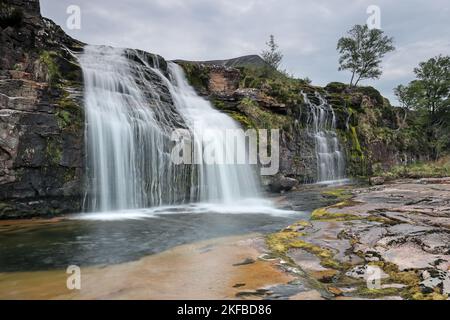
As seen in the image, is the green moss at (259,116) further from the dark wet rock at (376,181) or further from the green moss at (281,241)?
the green moss at (281,241)

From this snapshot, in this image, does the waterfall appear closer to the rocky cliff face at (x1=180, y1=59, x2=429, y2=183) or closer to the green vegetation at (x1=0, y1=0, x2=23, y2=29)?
the rocky cliff face at (x1=180, y1=59, x2=429, y2=183)

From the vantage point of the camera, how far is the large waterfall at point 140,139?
10367mm

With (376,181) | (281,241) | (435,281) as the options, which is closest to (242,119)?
(376,181)

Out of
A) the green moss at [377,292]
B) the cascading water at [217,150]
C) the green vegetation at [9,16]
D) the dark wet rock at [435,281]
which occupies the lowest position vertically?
the green moss at [377,292]

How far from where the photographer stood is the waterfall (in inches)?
771

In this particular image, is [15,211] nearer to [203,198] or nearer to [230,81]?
[203,198]

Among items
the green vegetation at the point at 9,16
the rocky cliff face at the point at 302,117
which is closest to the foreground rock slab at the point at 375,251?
the rocky cliff face at the point at 302,117

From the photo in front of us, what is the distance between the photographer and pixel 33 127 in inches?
367

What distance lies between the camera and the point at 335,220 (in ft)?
22.3

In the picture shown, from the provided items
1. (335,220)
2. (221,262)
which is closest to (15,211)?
(221,262)

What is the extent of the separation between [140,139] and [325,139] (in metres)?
13.2

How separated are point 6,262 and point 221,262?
3434mm

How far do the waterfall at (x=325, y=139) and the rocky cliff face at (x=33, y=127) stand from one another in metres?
13.9

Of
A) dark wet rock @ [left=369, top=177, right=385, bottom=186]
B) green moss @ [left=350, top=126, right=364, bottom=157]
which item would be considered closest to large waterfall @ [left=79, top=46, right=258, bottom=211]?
dark wet rock @ [left=369, top=177, right=385, bottom=186]
